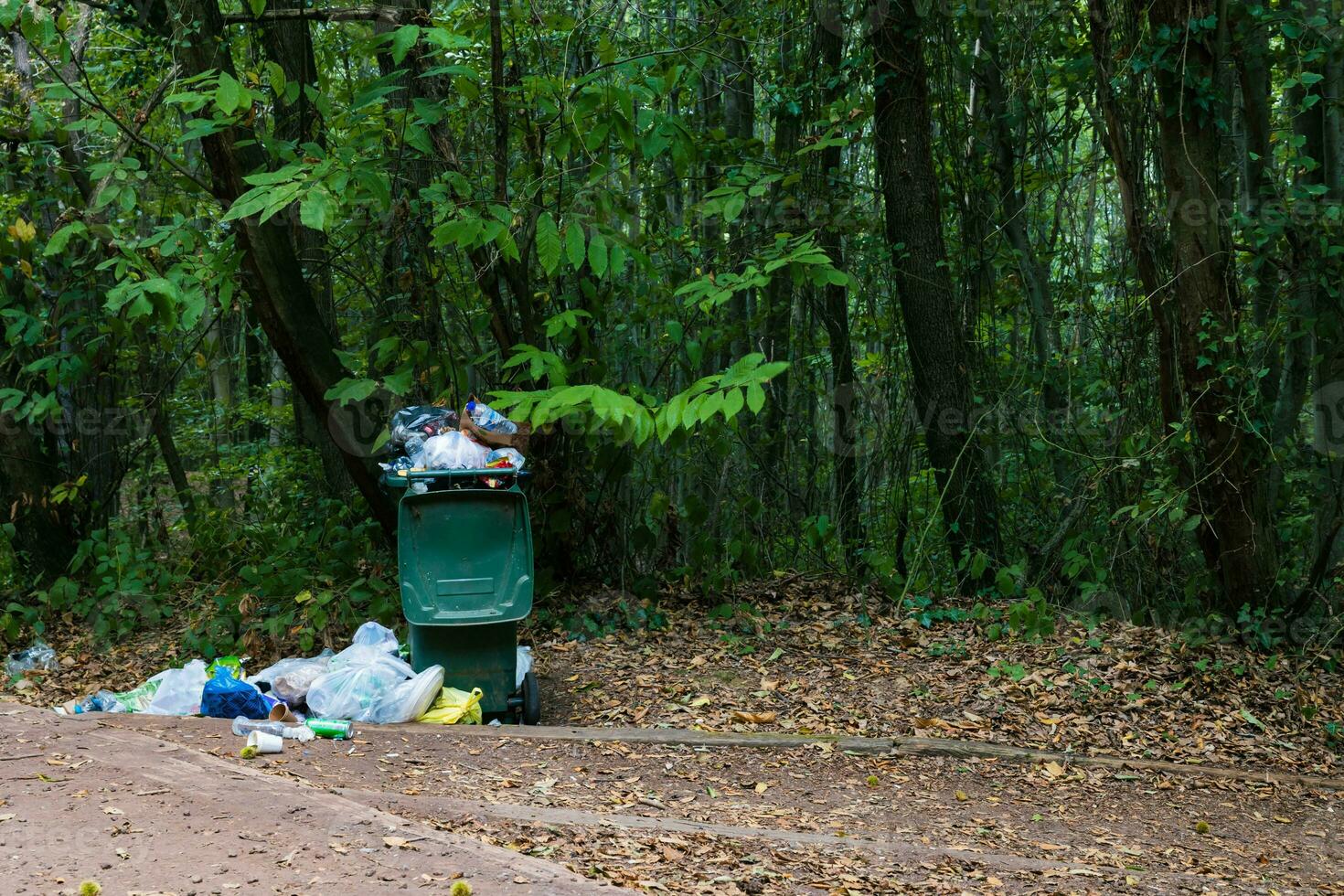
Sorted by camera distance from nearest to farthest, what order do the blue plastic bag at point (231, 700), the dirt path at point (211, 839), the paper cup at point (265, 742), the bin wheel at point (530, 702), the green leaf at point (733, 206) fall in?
1. the dirt path at point (211, 839)
2. the paper cup at point (265, 742)
3. the blue plastic bag at point (231, 700)
4. the bin wheel at point (530, 702)
5. the green leaf at point (733, 206)

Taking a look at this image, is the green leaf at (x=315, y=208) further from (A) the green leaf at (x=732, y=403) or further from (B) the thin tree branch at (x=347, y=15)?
(A) the green leaf at (x=732, y=403)

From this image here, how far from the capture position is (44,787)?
4.20 metres

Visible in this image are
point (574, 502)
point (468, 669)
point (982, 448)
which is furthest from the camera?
point (982, 448)

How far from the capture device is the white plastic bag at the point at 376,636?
6.57m

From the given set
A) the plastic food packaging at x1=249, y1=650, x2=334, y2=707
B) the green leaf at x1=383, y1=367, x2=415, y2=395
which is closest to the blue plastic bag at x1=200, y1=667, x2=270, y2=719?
the plastic food packaging at x1=249, y1=650, x2=334, y2=707

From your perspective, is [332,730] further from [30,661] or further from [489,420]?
[30,661]

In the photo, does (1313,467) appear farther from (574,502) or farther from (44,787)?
(44,787)

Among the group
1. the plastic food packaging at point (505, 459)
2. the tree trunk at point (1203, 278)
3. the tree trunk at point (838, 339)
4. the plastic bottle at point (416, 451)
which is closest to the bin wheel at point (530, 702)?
the plastic food packaging at point (505, 459)

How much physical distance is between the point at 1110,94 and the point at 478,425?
4.33 metres

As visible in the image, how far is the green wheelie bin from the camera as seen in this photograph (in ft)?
19.7

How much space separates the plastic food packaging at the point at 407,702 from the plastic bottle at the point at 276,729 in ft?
1.49

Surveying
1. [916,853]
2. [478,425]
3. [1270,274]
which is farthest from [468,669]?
[1270,274]

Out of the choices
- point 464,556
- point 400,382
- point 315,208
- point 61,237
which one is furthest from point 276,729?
point 61,237

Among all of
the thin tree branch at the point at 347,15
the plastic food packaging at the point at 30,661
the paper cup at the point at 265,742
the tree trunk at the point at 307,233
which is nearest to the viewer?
the paper cup at the point at 265,742
